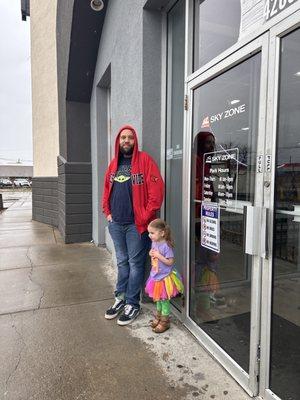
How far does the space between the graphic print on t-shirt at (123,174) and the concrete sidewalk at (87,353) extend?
1417mm

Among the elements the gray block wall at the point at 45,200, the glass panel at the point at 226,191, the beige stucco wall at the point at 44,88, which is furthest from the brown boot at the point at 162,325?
the beige stucco wall at the point at 44,88

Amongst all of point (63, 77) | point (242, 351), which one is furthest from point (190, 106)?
point (63, 77)

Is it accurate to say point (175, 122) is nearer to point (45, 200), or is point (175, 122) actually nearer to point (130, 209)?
point (130, 209)

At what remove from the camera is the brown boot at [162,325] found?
121 inches

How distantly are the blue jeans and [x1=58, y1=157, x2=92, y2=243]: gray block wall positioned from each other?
3.57 meters

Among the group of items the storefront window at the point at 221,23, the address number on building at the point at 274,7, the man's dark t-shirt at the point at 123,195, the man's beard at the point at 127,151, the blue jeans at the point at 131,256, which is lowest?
the blue jeans at the point at 131,256

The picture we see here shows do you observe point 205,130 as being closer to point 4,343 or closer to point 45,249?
point 4,343

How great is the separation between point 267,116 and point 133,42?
91.9 inches

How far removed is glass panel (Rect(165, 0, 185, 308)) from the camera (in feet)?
11.2

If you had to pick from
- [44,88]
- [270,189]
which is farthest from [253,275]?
[44,88]

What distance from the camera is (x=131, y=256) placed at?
11.1 feet

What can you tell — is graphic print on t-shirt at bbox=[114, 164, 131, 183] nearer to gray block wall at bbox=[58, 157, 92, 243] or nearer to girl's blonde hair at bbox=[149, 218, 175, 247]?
girl's blonde hair at bbox=[149, 218, 175, 247]

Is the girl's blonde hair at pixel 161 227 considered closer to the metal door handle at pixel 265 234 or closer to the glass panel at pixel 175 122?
the glass panel at pixel 175 122

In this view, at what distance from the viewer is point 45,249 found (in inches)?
256
